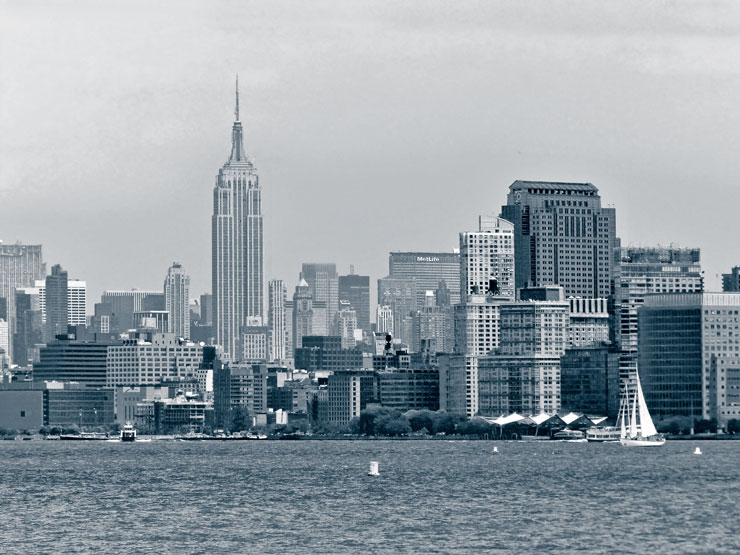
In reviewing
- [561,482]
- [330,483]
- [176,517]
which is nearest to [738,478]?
[561,482]

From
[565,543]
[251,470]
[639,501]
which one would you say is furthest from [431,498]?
[251,470]

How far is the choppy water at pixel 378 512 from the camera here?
103 metres

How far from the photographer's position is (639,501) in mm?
129125

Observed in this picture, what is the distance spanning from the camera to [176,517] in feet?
395

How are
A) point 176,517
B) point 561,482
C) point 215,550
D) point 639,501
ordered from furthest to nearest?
1. point 561,482
2. point 639,501
3. point 176,517
4. point 215,550

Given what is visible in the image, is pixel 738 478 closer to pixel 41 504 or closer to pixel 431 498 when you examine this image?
pixel 431 498

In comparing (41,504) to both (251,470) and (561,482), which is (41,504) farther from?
(251,470)

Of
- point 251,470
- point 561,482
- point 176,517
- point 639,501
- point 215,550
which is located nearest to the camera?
point 215,550

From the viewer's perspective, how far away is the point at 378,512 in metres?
122

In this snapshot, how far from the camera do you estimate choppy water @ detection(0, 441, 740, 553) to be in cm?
10344

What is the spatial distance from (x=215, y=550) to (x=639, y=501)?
3554 centimetres

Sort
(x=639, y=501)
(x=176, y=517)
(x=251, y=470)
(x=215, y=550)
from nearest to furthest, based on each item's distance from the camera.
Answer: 1. (x=215, y=550)
2. (x=176, y=517)
3. (x=639, y=501)
4. (x=251, y=470)

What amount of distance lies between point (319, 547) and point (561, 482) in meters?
55.1

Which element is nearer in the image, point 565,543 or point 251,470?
point 565,543
